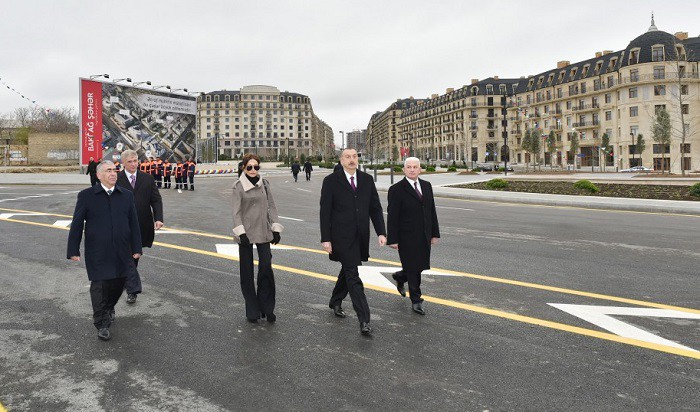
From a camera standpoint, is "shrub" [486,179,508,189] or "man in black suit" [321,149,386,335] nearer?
"man in black suit" [321,149,386,335]

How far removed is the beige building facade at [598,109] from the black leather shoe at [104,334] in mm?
39966

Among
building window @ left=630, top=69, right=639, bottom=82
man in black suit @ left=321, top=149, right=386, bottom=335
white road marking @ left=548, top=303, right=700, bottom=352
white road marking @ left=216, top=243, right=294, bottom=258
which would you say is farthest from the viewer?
building window @ left=630, top=69, right=639, bottom=82

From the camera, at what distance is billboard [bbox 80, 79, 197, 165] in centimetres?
3981

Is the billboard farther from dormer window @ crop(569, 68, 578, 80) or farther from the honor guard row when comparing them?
dormer window @ crop(569, 68, 578, 80)

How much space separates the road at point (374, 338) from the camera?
10.4 feet

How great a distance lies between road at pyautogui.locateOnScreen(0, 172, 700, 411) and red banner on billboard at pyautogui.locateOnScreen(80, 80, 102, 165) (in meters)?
35.5

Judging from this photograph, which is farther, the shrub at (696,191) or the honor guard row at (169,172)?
the honor guard row at (169,172)

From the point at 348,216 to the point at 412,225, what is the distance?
76 centimetres

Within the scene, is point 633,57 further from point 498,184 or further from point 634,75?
point 498,184

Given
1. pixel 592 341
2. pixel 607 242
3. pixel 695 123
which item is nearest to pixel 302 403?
pixel 592 341

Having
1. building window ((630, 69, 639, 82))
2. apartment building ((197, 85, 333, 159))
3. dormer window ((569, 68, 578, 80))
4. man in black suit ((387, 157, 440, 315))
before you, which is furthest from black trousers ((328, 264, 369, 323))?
apartment building ((197, 85, 333, 159))

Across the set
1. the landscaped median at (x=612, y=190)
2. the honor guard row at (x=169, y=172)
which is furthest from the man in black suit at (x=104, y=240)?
the honor guard row at (x=169, y=172)

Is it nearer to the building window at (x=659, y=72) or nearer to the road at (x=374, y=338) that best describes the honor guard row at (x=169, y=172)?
the road at (x=374, y=338)

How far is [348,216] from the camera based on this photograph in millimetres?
4660
